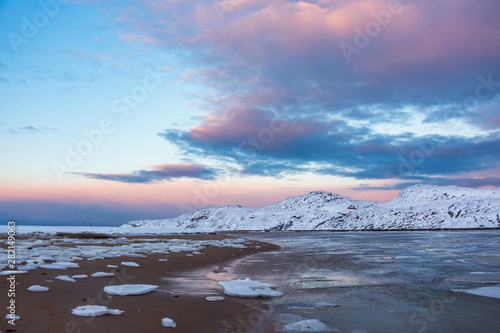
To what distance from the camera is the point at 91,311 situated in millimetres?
6102

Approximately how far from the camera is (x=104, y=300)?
7281mm

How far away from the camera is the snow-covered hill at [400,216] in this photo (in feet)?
440

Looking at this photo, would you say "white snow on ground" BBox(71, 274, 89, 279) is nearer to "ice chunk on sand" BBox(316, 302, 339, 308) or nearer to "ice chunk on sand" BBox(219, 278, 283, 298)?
"ice chunk on sand" BBox(219, 278, 283, 298)

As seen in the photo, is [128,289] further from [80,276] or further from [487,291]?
[487,291]

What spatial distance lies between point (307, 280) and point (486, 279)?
5.59m

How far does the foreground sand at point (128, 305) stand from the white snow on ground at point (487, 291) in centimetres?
552

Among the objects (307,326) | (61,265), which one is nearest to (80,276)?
(61,265)

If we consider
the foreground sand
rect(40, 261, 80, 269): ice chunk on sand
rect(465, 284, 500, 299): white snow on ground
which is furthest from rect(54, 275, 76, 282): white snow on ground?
rect(465, 284, 500, 299): white snow on ground

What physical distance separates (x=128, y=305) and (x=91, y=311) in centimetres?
98

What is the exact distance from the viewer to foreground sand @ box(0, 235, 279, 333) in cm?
552

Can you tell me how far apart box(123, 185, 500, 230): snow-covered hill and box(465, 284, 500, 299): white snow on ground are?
13507 centimetres

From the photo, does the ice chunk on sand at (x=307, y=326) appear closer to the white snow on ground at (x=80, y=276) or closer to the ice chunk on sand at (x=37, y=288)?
the ice chunk on sand at (x=37, y=288)

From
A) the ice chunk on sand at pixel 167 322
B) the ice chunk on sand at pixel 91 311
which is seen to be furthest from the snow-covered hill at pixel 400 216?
the ice chunk on sand at pixel 91 311

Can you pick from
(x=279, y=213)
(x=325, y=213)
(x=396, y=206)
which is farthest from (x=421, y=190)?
(x=279, y=213)
